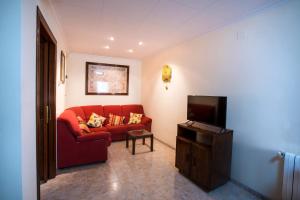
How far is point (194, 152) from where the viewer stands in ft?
7.77

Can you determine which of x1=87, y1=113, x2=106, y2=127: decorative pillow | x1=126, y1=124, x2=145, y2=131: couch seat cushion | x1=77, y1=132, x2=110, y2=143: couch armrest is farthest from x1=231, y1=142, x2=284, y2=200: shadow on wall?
x1=87, y1=113, x2=106, y2=127: decorative pillow

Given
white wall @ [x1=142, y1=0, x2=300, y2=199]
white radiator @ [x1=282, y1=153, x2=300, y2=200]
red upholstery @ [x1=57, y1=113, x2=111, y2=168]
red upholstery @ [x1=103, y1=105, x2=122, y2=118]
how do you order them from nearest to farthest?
white radiator @ [x1=282, y1=153, x2=300, y2=200] → white wall @ [x1=142, y1=0, x2=300, y2=199] → red upholstery @ [x1=57, y1=113, x2=111, y2=168] → red upholstery @ [x1=103, y1=105, x2=122, y2=118]

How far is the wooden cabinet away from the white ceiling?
161 centimetres

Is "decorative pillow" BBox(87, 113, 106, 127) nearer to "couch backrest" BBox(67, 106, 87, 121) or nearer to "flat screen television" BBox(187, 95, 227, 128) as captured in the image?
"couch backrest" BBox(67, 106, 87, 121)

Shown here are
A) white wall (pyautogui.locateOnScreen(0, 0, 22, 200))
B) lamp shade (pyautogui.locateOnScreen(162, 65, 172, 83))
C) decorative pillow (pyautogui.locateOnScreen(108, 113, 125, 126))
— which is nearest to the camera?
white wall (pyautogui.locateOnScreen(0, 0, 22, 200))

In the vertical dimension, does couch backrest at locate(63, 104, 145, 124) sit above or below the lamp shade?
below

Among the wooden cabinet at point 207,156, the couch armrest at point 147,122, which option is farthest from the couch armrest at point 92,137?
the couch armrest at point 147,122

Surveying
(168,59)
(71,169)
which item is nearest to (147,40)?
(168,59)

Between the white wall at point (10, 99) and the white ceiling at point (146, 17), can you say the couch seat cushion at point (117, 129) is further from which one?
the white wall at point (10, 99)

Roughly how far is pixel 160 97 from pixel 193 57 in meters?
1.51

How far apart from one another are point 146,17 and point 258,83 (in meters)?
1.76

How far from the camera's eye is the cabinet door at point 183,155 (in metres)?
2.47

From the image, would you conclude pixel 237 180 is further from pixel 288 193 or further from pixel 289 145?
pixel 289 145

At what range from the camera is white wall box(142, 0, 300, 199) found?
177 cm
